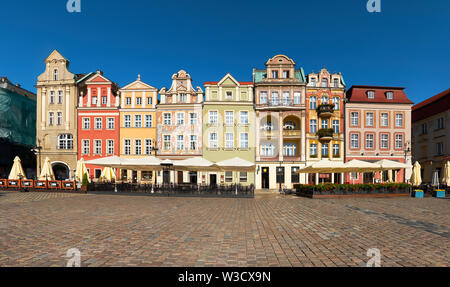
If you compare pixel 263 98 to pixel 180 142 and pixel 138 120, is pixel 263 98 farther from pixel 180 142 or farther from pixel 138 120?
pixel 138 120

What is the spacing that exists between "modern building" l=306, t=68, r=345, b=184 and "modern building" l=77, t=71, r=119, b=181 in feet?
82.3

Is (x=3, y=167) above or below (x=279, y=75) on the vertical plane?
below

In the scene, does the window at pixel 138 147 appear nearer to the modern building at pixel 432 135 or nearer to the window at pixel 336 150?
the window at pixel 336 150

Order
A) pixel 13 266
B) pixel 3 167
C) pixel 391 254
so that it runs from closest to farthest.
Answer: pixel 13 266
pixel 391 254
pixel 3 167

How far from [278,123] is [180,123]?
1271 cm

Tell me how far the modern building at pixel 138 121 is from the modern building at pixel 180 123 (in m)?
1.12

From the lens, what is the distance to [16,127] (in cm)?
3728

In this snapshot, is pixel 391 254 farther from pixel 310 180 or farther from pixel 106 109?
pixel 106 109

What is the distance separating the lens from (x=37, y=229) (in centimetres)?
738

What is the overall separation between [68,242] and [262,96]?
27653mm

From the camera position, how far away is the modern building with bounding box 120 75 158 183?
30.9 m

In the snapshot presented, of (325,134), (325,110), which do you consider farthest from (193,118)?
(325,134)

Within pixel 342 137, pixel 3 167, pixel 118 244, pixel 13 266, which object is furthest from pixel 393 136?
pixel 3 167

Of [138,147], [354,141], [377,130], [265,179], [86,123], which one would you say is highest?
[86,123]
